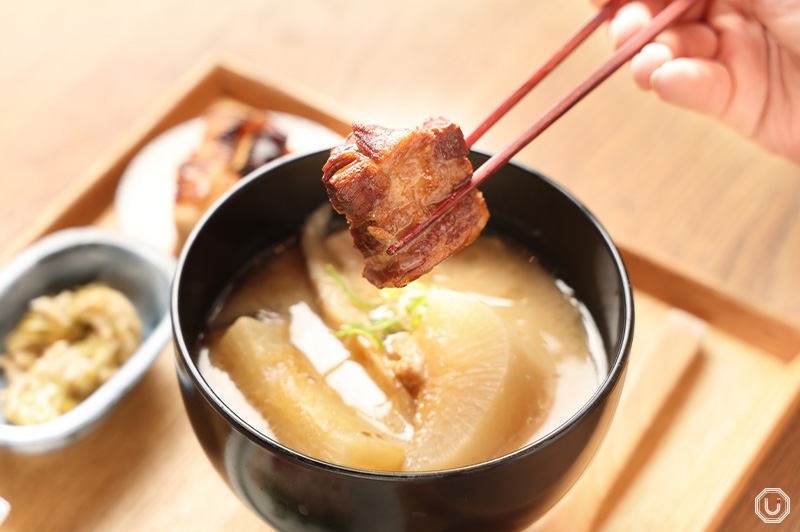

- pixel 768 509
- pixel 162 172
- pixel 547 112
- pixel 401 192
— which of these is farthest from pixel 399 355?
pixel 162 172

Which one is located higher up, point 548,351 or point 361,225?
point 361,225

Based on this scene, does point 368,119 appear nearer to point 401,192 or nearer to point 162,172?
point 162,172

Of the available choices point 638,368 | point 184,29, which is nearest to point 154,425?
point 638,368

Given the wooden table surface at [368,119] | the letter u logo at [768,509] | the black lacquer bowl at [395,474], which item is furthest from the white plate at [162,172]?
the letter u logo at [768,509]

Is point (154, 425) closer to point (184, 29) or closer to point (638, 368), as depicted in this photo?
point (638, 368)

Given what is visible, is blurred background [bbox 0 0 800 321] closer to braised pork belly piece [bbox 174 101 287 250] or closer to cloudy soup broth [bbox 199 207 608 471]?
braised pork belly piece [bbox 174 101 287 250]
